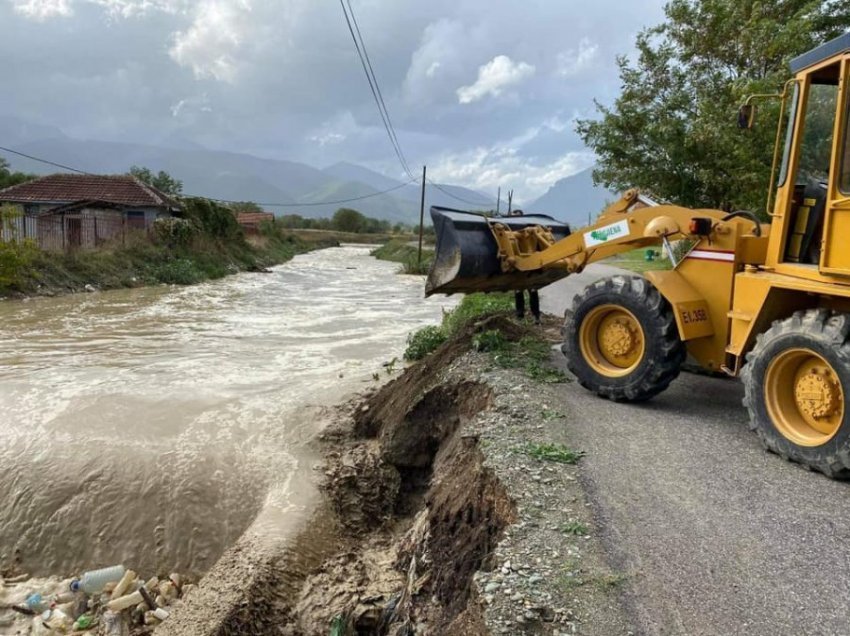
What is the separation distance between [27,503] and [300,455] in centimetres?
284

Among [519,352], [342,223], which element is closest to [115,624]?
[519,352]

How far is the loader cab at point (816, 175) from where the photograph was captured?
454 cm

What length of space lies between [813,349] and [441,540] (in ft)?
9.98

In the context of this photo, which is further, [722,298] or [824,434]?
[722,298]

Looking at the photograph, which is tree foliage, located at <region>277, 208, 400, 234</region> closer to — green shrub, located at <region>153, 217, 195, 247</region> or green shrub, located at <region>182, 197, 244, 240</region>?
green shrub, located at <region>182, 197, 244, 240</region>

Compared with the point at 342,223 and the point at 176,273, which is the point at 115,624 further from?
the point at 342,223

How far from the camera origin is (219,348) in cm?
1292

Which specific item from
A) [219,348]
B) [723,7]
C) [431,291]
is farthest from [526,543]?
[723,7]

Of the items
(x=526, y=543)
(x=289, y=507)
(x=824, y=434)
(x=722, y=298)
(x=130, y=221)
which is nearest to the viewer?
(x=526, y=543)

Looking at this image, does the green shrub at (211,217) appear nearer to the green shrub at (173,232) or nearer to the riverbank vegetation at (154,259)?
the riverbank vegetation at (154,259)

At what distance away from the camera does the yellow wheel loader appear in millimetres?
4562

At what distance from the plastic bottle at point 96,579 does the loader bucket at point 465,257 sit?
14.5ft

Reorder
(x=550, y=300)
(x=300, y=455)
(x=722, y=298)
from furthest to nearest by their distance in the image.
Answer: (x=550, y=300) < (x=300, y=455) < (x=722, y=298)

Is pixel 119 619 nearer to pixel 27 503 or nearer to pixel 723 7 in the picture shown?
pixel 27 503
